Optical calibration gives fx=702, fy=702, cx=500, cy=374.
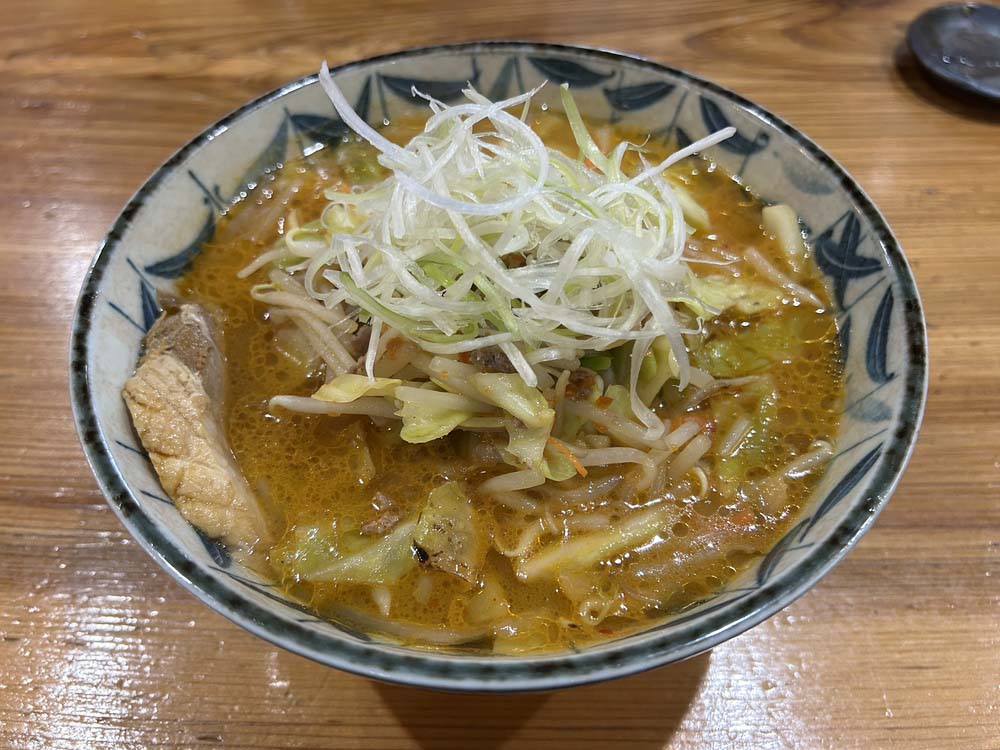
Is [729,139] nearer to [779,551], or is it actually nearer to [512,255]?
[512,255]

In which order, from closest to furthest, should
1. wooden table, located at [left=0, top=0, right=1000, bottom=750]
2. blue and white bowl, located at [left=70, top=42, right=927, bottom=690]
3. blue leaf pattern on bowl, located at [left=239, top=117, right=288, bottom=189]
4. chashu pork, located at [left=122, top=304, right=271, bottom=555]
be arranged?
blue and white bowl, located at [left=70, top=42, right=927, bottom=690], chashu pork, located at [left=122, top=304, right=271, bottom=555], wooden table, located at [left=0, top=0, right=1000, bottom=750], blue leaf pattern on bowl, located at [left=239, top=117, right=288, bottom=189]

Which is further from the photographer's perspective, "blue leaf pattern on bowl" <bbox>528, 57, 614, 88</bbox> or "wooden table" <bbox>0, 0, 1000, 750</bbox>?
"blue leaf pattern on bowl" <bbox>528, 57, 614, 88</bbox>

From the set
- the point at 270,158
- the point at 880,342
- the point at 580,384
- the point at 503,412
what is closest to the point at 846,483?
the point at 880,342

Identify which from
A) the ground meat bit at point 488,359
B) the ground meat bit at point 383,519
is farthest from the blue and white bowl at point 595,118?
the ground meat bit at point 488,359

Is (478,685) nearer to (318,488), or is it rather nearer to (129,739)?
(318,488)

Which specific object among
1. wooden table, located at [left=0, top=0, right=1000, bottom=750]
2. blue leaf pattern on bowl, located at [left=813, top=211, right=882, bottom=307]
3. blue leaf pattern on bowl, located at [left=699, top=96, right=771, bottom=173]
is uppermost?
blue leaf pattern on bowl, located at [left=699, top=96, right=771, bottom=173]

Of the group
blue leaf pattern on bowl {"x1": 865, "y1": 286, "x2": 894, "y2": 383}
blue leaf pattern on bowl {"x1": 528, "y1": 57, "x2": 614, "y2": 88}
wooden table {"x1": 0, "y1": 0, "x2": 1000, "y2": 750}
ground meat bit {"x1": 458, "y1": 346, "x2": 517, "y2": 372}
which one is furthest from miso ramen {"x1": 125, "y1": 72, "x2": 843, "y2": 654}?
blue leaf pattern on bowl {"x1": 528, "y1": 57, "x2": 614, "y2": 88}

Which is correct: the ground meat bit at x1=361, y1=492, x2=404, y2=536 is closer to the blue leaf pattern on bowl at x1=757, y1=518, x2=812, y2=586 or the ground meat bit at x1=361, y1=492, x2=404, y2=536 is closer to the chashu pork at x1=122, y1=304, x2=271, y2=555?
the chashu pork at x1=122, y1=304, x2=271, y2=555
